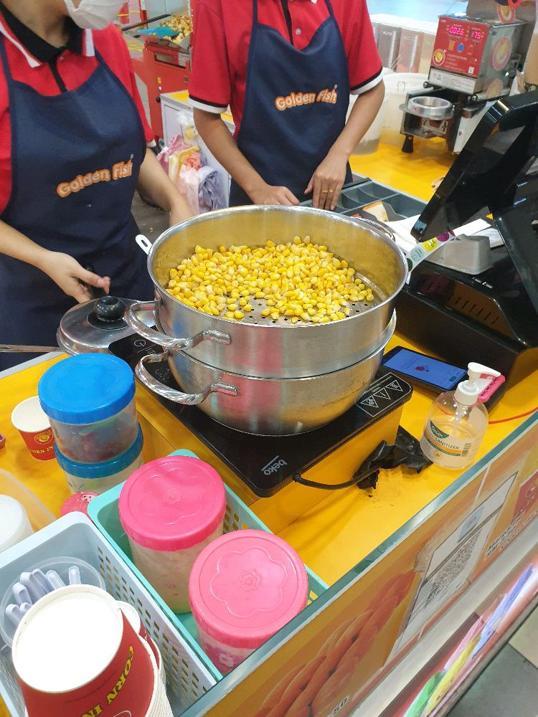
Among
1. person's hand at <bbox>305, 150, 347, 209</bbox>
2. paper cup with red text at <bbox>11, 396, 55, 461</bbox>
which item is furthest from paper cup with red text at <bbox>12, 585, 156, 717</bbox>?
person's hand at <bbox>305, 150, 347, 209</bbox>

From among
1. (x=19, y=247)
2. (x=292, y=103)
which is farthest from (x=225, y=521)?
(x=292, y=103)

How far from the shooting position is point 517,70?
2.44m

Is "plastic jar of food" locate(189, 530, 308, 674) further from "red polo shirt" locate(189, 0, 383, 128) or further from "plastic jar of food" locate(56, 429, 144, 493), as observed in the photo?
"red polo shirt" locate(189, 0, 383, 128)

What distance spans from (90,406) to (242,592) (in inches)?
14.0

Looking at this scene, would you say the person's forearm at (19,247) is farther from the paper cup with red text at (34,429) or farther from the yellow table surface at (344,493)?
the paper cup with red text at (34,429)

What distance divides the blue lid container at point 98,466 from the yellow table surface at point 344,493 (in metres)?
0.08

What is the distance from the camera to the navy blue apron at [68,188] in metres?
1.32

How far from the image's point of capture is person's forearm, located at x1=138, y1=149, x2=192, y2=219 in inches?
66.1

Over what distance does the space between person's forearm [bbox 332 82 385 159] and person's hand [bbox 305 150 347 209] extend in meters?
0.06

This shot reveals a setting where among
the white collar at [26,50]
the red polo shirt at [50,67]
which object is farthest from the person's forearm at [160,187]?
the white collar at [26,50]

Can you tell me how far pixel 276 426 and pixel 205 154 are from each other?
308 centimetres

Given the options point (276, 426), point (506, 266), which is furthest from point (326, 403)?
point (506, 266)

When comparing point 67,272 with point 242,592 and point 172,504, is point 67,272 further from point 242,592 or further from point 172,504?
point 242,592

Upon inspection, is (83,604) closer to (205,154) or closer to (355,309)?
(355,309)
